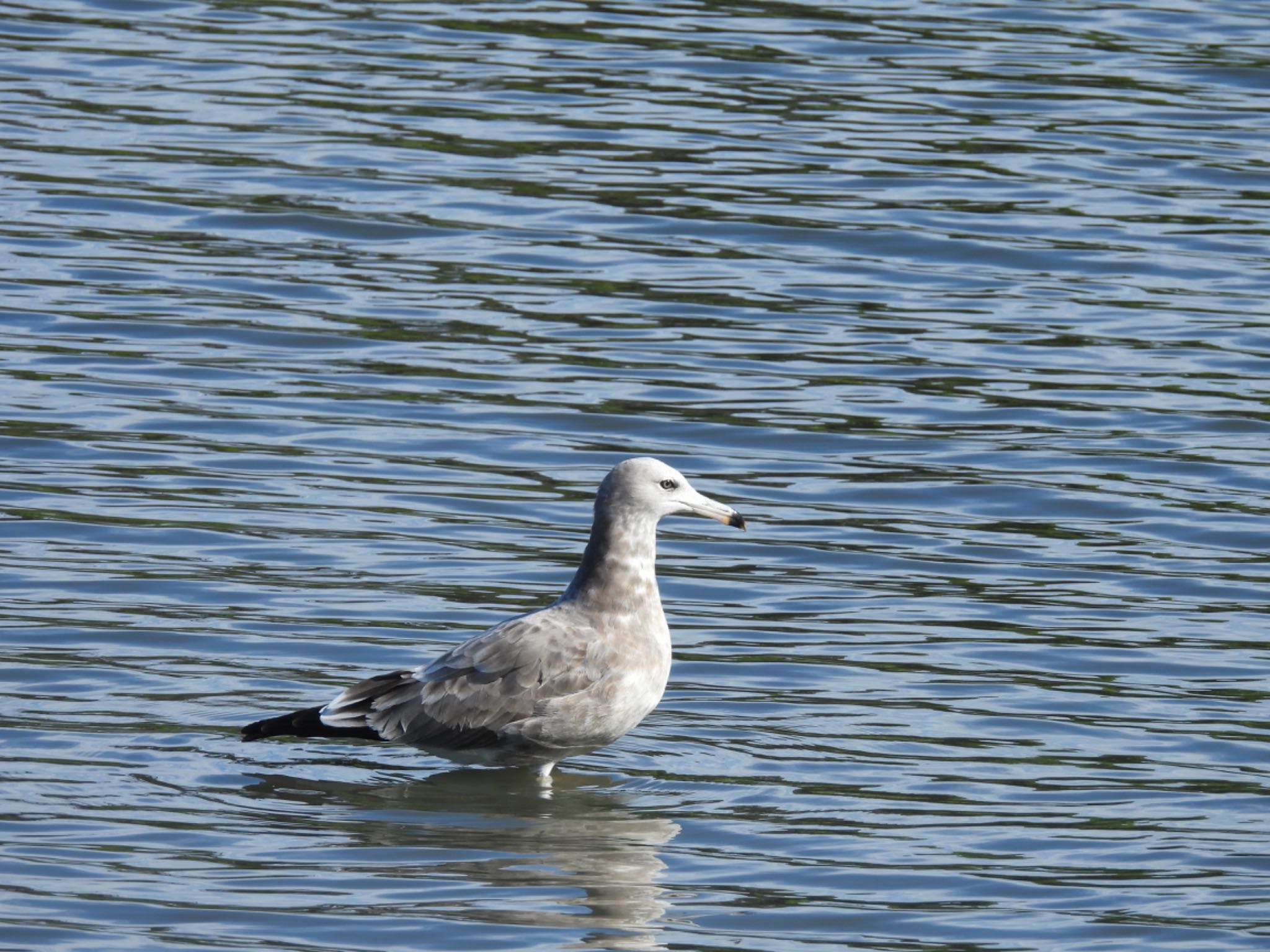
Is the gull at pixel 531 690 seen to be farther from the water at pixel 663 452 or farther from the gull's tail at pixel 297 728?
the water at pixel 663 452

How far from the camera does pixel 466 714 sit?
31.5ft

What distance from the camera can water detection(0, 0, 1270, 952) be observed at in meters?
8.70

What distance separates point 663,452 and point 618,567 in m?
3.81

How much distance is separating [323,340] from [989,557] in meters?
4.90

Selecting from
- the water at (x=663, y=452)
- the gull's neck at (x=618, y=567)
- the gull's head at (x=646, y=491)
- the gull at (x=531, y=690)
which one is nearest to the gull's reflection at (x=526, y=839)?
the water at (x=663, y=452)

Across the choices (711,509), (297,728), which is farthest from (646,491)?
(297,728)

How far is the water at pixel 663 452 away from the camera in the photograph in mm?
8703

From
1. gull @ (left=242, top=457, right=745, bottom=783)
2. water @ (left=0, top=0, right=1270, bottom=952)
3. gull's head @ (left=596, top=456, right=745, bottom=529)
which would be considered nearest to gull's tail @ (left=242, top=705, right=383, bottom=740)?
gull @ (left=242, top=457, right=745, bottom=783)

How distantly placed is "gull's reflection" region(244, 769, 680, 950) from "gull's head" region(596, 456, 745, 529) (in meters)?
1.12

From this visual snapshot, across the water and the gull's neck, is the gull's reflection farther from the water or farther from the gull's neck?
the gull's neck

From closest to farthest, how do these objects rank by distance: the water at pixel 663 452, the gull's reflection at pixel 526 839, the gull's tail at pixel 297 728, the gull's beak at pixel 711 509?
the gull's reflection at pixel 526 839 < the water at pixel 663 452 < the gull's tail at pixel 297 728 < the gull's beak at pixel 711 509

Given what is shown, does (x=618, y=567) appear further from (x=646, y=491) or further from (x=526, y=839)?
(x=526, y=839)

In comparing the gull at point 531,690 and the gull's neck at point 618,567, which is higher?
the gull's neck at point 618,567

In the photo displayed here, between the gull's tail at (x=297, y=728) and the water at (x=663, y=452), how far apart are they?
0.21 metres
